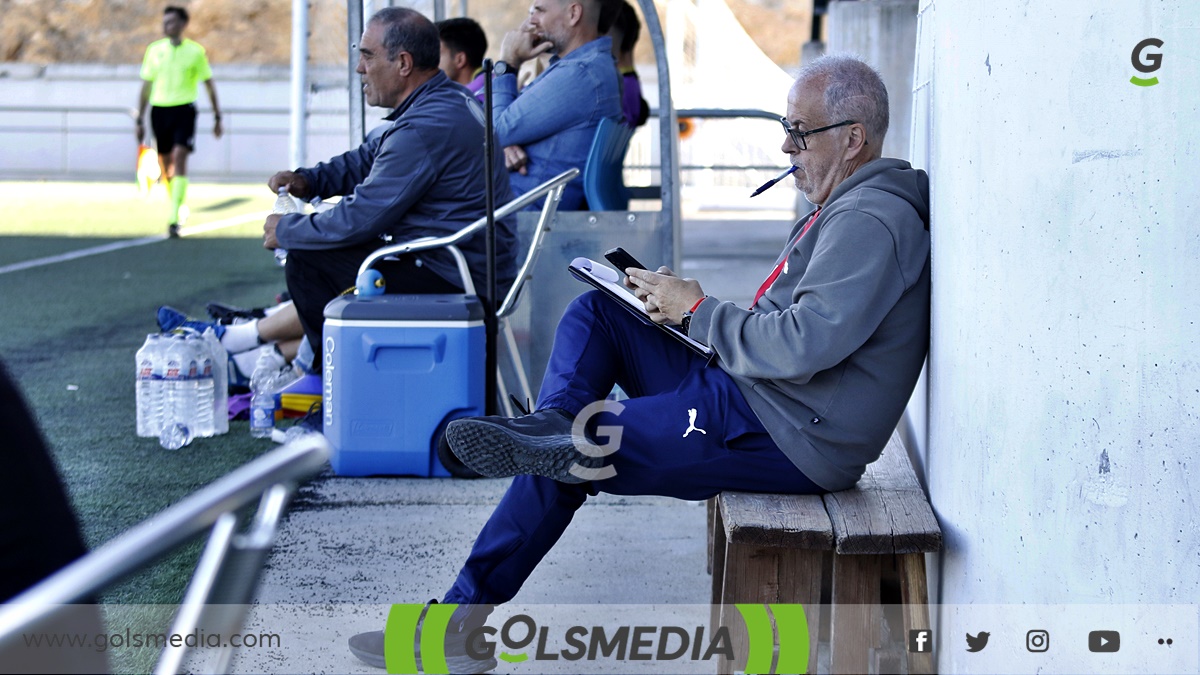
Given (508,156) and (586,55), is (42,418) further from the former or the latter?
(586,55)

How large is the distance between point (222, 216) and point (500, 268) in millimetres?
10813

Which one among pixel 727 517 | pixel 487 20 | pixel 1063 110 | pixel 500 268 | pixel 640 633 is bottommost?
pixel 640 633

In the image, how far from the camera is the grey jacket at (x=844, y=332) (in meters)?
2.62

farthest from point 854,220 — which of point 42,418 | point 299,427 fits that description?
point 42,418

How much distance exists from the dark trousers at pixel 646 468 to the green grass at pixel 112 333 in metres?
0.81

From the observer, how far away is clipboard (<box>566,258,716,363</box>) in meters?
3.10

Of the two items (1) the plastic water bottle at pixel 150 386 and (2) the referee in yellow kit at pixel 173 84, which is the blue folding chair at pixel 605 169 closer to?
(1) the plastic water bottle at pixel 150 386

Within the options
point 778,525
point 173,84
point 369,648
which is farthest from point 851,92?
point 173,84

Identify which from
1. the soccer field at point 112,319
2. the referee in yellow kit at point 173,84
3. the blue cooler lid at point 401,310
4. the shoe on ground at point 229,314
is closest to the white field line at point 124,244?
the soccer field at point 112,319

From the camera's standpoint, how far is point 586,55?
5484 millimetres

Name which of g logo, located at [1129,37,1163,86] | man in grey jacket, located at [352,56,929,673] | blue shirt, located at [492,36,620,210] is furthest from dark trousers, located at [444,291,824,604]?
blue shirt, located at [492,36,620,210]

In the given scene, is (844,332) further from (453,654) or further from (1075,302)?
(453,654)

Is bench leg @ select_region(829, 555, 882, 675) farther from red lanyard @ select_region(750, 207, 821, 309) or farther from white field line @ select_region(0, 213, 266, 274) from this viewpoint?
white field line @ select_region(0, 213, 266, 274)

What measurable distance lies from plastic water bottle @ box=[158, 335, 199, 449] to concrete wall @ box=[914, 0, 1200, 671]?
3.24m
